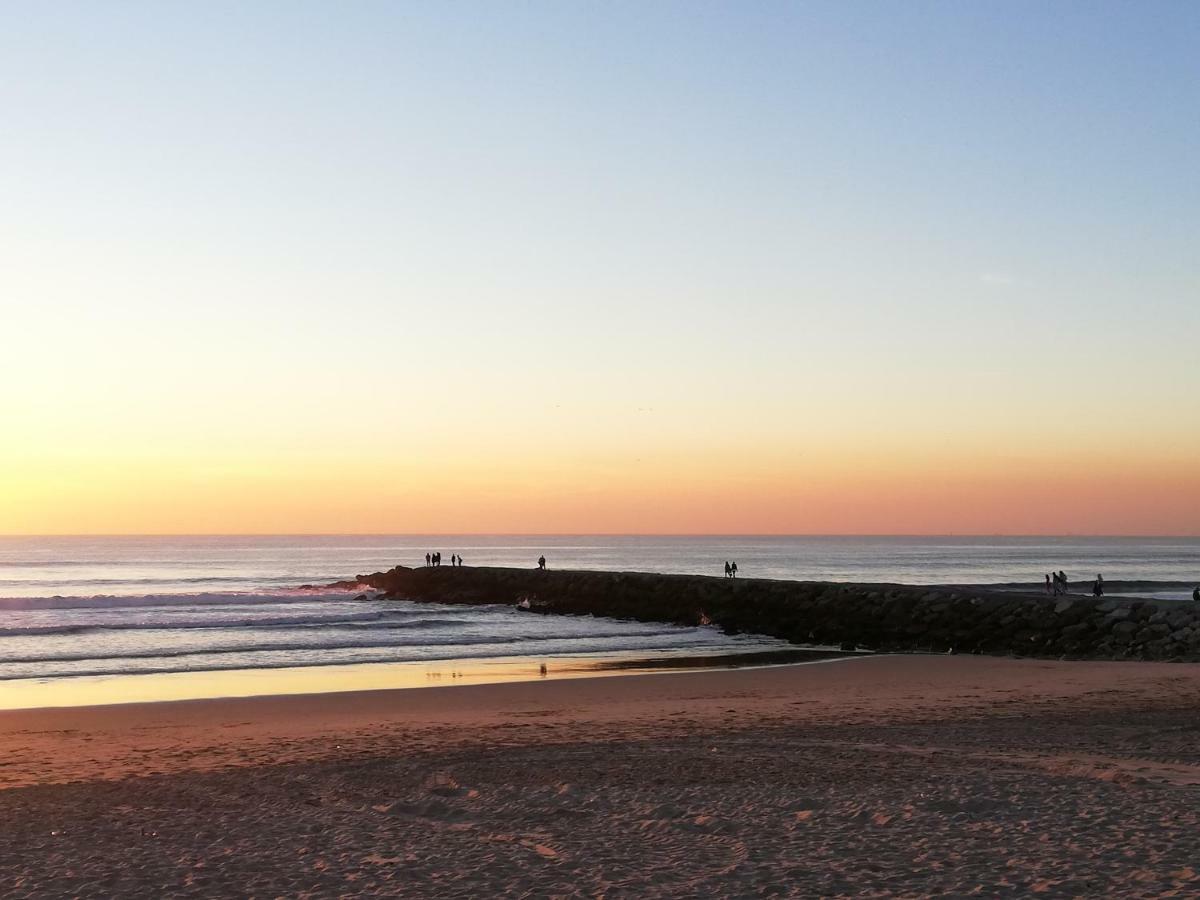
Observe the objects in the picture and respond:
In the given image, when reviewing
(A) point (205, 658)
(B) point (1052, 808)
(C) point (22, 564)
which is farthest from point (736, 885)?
(C) point (22, 564)

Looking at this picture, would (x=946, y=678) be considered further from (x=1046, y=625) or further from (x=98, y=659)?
(x=98, y=659)

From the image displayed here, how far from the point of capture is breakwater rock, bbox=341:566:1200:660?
29969 millimetres

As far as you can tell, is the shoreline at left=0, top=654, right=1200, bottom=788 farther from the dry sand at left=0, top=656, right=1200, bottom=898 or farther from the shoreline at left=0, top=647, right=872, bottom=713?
the shoreline at left=0, top=647, right=872, bottom=713

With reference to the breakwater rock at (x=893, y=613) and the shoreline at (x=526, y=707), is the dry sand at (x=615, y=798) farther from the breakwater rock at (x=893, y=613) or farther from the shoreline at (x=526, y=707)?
the breakwater rock at (x=893, y=613)

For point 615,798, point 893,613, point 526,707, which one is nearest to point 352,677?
point 526,707

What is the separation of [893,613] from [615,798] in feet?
92.5

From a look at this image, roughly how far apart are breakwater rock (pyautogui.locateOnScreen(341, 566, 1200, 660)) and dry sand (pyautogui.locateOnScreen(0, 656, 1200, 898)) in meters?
11.5

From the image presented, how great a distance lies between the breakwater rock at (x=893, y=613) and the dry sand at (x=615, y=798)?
37.8 ft

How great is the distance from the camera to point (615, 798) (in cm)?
1099

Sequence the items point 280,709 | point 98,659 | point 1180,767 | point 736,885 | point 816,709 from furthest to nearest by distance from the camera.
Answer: point 98,659, point 280,709, point 816,709, point 1180,767, point 736,885

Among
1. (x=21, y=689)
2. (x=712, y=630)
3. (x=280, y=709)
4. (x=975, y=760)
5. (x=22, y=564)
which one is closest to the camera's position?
(x=975, y=760)

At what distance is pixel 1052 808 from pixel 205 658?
25698mm

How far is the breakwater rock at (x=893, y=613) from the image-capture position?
30.0 m

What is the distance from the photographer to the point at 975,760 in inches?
500
